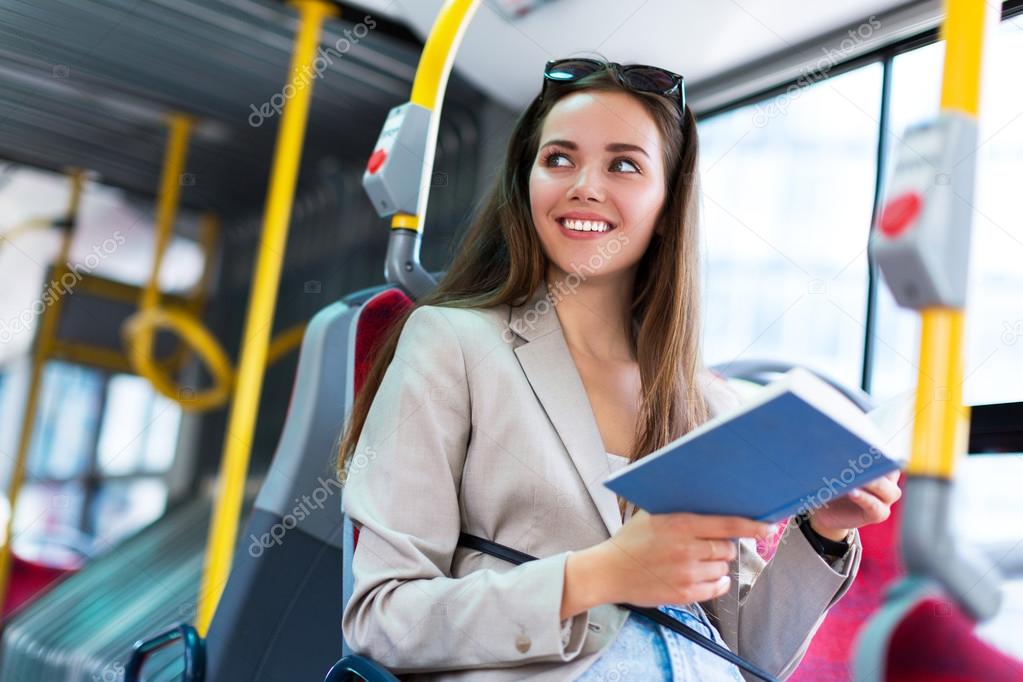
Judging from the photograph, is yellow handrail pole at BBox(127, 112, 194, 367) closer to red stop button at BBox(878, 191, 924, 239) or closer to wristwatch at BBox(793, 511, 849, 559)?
wristwatch at BBox(793, 511, 849, 559)

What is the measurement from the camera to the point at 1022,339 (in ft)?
7.85

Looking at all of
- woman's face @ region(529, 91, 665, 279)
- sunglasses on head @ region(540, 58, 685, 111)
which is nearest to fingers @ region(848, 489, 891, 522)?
woman's face @ region(529, 91, 665, 279)

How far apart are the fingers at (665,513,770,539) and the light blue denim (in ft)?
0.83

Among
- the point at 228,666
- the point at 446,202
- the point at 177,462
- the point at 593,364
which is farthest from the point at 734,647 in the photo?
the point at 177,462

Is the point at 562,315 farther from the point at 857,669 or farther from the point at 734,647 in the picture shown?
the point at 857,669

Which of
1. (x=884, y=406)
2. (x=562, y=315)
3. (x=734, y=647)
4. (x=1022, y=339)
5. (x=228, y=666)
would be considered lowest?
(x=228, y=666)

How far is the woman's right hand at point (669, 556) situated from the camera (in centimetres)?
117

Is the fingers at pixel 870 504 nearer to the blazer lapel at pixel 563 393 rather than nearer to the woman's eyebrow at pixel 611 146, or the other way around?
the blazer lapel at pixel 563 393

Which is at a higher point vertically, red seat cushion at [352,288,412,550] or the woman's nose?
the woman's nose

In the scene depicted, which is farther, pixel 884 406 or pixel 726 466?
pixel 884 406

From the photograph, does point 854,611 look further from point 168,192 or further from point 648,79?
point 168,192

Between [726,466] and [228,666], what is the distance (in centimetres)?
106

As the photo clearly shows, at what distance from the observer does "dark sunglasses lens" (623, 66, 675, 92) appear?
5.71 ft

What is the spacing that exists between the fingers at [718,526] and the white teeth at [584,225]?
590mm
